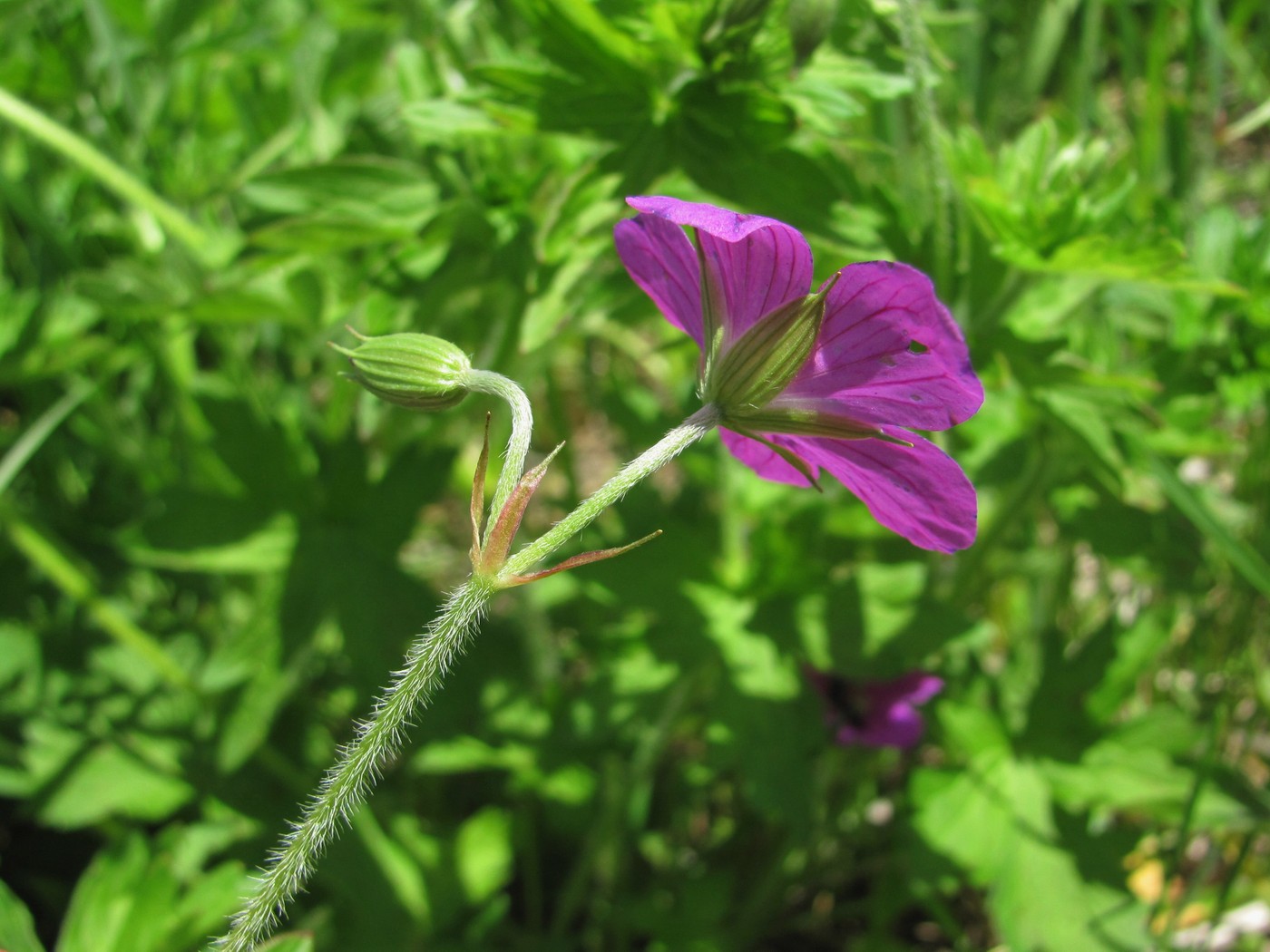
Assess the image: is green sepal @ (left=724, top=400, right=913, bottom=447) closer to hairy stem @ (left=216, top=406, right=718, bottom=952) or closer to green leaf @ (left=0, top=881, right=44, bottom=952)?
hairy stem @ (left=216, top=406, right=718, bottom=952)

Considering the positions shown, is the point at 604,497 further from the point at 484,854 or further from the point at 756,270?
the point at 484,854

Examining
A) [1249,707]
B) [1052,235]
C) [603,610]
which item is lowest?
[1249,707]

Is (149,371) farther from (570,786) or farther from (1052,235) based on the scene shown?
(1052,235)

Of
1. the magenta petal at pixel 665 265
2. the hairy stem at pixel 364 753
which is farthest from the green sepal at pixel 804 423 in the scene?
the hairy stem at pixel 364 753

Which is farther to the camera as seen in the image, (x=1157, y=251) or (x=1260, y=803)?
(x=1260, y=803)

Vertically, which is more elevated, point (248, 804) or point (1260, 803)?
point (1260, 803)

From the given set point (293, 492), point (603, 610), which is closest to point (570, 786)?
point (603, 610)

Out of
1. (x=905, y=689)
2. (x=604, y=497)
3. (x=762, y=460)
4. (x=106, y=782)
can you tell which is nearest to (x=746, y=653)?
(x=905, y=689)
